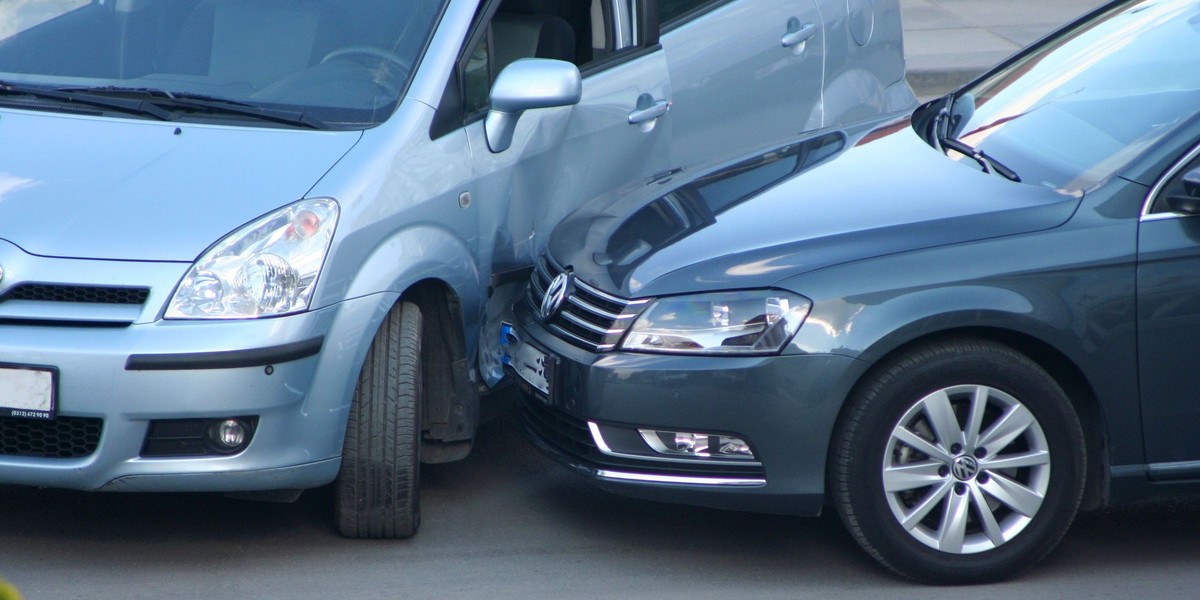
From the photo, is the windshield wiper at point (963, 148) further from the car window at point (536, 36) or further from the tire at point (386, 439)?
the tire at point (386, 439)

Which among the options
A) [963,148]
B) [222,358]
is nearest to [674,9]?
[963,148]

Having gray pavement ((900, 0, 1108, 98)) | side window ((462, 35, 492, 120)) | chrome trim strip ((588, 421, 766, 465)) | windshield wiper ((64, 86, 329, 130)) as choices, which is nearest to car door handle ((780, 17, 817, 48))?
side window ((462, 35, 492, 120))

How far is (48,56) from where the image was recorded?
417cm

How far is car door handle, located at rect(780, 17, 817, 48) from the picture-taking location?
5484mm

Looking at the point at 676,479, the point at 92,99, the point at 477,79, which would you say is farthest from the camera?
the point at 477,79

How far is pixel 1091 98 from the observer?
4.03 meters

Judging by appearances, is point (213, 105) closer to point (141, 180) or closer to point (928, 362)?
point (141, 180)

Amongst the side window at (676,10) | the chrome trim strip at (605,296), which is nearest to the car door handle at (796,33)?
the side window at (676,10)

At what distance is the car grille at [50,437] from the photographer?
3.36m

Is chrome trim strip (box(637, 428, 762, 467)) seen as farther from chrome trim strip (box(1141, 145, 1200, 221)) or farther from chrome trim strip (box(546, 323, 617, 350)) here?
chrome trim strip (box(1141, 145, 1200, 221))

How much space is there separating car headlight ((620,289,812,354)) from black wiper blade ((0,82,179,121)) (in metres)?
1.46

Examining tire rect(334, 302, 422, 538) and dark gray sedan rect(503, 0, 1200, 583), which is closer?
dark gray sedan rect(503, 0, 1200, 583)

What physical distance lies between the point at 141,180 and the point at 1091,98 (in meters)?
2.64

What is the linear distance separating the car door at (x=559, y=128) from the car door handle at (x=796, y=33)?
2.47ft
